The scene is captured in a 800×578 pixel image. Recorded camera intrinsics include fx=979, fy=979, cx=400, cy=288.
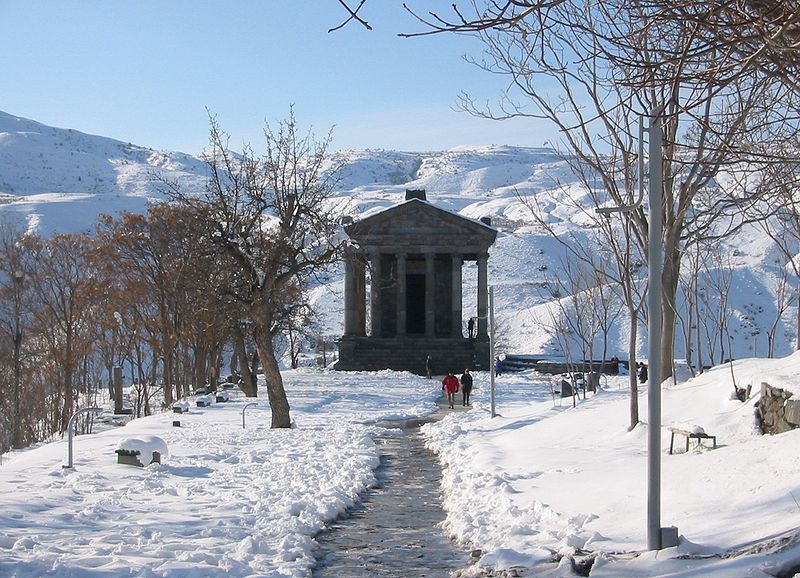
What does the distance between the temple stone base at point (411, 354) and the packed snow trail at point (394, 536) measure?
35648 mm

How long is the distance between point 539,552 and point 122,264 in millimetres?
36312

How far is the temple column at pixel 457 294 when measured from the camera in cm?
5700

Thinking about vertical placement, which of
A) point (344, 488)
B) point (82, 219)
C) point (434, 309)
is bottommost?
point (344, 488)

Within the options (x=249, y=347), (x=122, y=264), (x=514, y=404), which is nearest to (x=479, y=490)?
(x=514, y=404)

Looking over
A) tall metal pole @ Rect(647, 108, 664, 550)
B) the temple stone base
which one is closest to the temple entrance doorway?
the temple stone base

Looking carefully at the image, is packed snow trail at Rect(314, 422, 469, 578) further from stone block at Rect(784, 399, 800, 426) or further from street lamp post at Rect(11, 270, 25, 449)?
street lamp post at Rect(11, 270, 25, 449)

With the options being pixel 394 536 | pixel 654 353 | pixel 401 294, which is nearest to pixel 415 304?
pixel 401 294

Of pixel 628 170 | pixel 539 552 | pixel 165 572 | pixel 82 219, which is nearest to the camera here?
pixel 165 572

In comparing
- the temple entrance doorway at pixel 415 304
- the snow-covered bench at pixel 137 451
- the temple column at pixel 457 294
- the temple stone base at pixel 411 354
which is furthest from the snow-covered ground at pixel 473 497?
the temple entrance doorway at pixel 415 304

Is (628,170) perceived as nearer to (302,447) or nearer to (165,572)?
(302,447)

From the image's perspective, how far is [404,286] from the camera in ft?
185

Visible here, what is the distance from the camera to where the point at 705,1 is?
20.2ft

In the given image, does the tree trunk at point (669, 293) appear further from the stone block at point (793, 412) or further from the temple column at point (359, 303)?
the temple column at point (359, 303)

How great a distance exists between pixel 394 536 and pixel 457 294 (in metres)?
45.7
